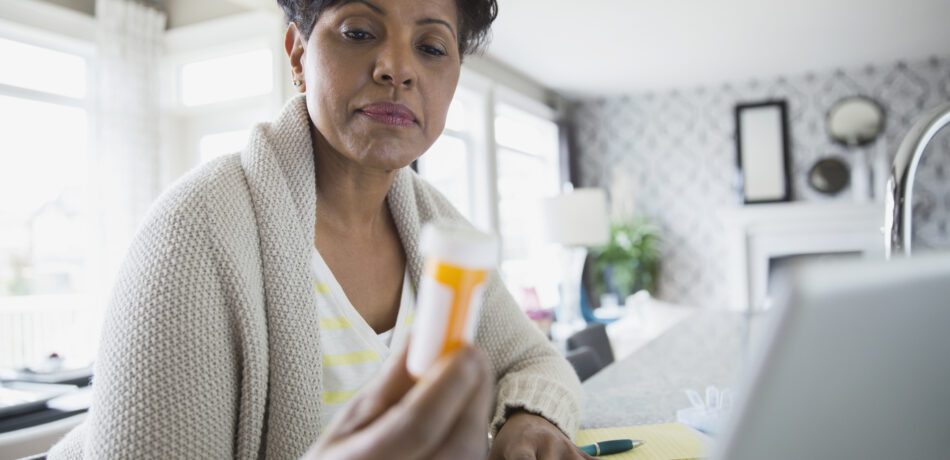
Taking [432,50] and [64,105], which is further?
[64,105]

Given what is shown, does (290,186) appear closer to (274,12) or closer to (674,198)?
(274,12)

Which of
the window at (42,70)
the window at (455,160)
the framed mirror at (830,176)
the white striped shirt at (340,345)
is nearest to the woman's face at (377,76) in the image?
the white striped shirt at (340,345)

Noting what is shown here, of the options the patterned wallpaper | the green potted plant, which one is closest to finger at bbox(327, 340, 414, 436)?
the green potted plant

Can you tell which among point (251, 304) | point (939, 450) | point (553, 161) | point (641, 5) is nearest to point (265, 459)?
point (251, 304)

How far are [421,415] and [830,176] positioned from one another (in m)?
6.90

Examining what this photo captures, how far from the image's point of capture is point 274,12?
12.1 feet

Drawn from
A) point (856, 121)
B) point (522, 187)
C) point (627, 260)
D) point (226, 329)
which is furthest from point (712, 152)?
point (226, 329)

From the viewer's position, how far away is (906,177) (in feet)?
2.79

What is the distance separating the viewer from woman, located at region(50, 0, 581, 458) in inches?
25.5

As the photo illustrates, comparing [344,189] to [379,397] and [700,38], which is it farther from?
[700,38]

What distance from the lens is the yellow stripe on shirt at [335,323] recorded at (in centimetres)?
86

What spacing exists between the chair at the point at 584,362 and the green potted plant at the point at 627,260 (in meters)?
4.88

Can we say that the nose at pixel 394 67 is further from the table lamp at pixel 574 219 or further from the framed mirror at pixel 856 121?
the framed mirror at pixel 856 121

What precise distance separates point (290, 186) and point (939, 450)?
709 millimetres
